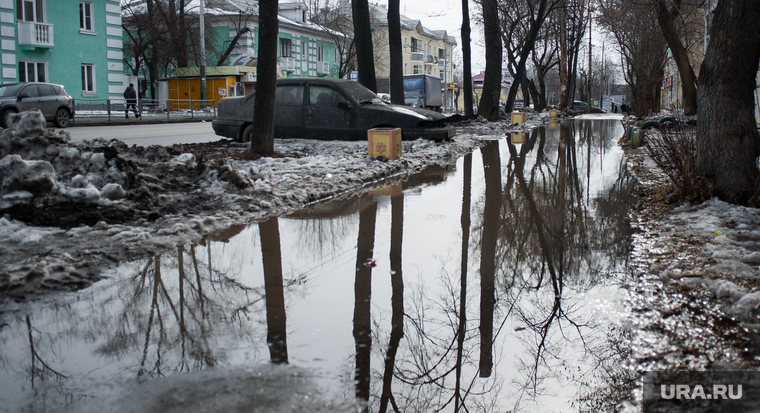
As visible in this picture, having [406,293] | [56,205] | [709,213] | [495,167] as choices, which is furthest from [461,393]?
[495,167]

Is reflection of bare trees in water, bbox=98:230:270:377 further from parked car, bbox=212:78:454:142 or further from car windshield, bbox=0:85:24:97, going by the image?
car windshield, bbox=0:85:24:97

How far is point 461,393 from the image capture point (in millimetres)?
2889

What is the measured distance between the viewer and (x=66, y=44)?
32375 mm

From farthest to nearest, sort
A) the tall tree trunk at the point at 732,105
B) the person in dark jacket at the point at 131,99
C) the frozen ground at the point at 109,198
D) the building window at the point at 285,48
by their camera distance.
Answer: the building window at the point at 285,48 < the person in dark jacket at the point at 131,99 < the tall tree trunk at the point at 732,105 < the frozen ground at the point at 109,198

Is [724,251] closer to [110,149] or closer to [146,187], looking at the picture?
[146,187]

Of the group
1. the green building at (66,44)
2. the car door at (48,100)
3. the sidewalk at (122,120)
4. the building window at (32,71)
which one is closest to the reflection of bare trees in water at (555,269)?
the car door at (48,100)

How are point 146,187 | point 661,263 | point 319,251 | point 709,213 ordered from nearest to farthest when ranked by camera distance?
point 661,263, point 319,251, point 709,213, point 146,187

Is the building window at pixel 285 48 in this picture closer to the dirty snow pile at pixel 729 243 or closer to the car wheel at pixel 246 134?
the car wheel at pixel 246 134

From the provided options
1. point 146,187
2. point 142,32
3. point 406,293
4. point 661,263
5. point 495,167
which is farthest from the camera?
point 142,32

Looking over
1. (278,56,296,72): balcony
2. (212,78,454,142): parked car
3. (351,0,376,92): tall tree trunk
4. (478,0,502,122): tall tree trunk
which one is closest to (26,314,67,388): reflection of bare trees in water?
(212,78,454,142): parked car

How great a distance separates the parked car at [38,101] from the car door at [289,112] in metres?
11.5

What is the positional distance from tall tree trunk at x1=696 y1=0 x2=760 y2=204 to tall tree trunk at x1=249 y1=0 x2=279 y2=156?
6595 mm

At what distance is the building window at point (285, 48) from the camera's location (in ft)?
172

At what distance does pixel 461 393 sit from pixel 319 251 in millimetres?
2660
